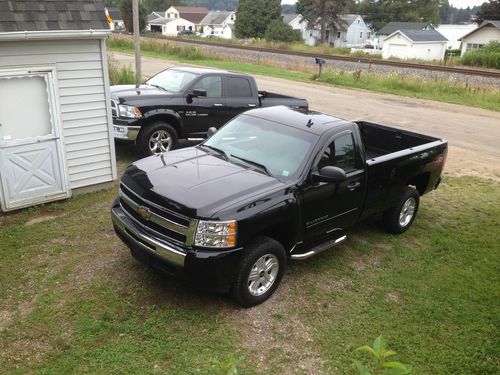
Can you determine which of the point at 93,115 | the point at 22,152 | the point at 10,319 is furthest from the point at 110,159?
the point at 10,319

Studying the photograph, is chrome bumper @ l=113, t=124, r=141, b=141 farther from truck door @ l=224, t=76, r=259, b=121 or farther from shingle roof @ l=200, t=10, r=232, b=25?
shingle roof @ l=200, t=10, r=232, b=25

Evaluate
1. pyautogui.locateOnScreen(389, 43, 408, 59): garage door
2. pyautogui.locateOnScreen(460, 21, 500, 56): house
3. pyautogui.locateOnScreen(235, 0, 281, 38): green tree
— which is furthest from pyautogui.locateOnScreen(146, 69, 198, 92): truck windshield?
pyautogui.locateOnScreen(235, 0, 281, 38): green tree

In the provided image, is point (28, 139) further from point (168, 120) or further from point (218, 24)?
point (218, 24)

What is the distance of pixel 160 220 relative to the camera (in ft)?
15.6

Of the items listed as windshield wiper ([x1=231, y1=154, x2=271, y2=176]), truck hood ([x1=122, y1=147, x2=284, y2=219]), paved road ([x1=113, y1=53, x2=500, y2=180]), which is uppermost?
windshield wiper ([x1=231, y1=154, x2=271, y2=176])

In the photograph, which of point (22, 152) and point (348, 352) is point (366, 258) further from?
point (22, 152)

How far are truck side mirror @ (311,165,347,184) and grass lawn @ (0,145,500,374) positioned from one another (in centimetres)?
128

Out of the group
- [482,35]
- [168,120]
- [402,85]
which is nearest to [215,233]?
[168,120]

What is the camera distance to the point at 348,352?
14.9 ft

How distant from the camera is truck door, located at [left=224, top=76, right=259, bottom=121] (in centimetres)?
1034

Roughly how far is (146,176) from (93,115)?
120 inches

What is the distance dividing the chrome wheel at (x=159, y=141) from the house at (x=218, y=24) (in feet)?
305

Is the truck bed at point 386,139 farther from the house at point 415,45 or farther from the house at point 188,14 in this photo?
the house at point 188,14

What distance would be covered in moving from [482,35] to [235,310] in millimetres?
59906
